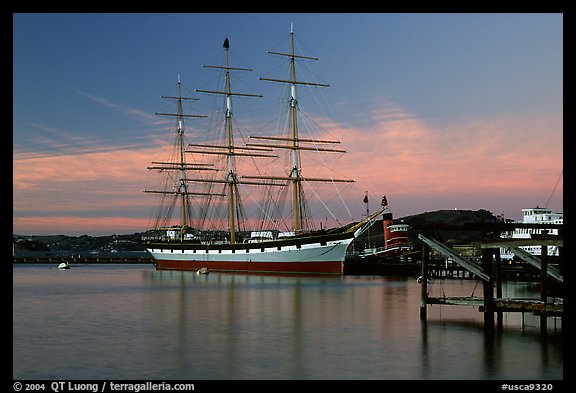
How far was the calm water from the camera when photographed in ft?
78.4

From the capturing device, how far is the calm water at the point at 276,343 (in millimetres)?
23906

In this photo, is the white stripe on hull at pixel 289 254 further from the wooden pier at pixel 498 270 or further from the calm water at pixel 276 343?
the wooden pier at pixel 498 270

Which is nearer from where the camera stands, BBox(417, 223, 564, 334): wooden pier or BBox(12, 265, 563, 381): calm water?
→ BBox(12, 265, 563, 381): calm water

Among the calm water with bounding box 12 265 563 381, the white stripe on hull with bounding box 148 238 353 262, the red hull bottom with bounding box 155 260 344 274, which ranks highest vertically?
the white stripe on hull with bounding box 148 238 353 262

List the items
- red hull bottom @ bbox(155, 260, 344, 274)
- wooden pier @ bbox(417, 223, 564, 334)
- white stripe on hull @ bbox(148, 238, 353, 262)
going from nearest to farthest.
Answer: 1. wooden pier @ bbox(417, 223, 564, 334)
2. white stripe on hull @ bbox(148, 238, 353, 262)
3. red hull bottom @ bbox(155, 260, 344, 274)

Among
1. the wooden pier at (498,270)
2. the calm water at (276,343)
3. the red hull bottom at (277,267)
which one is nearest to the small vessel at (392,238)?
the red hull bottom at (277,267)

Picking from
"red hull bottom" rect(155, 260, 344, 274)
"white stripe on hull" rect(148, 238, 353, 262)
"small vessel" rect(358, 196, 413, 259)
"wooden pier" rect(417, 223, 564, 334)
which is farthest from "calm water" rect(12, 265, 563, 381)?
"small vessel" rect(358, 196, 413, 259)

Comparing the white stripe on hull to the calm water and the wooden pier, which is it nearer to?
the calm water

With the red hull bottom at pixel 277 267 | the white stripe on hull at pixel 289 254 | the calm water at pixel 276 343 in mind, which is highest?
the white stripe on hull at pixel 289 254

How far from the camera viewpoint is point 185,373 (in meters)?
23.6

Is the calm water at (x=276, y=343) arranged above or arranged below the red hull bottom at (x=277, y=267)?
below

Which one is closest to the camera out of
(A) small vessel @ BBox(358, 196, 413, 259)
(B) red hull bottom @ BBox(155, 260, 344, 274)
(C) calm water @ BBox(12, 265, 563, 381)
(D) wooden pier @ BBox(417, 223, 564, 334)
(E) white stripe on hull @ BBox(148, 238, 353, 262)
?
(C) calm water @ BBox(12, 265, 563, 381)
